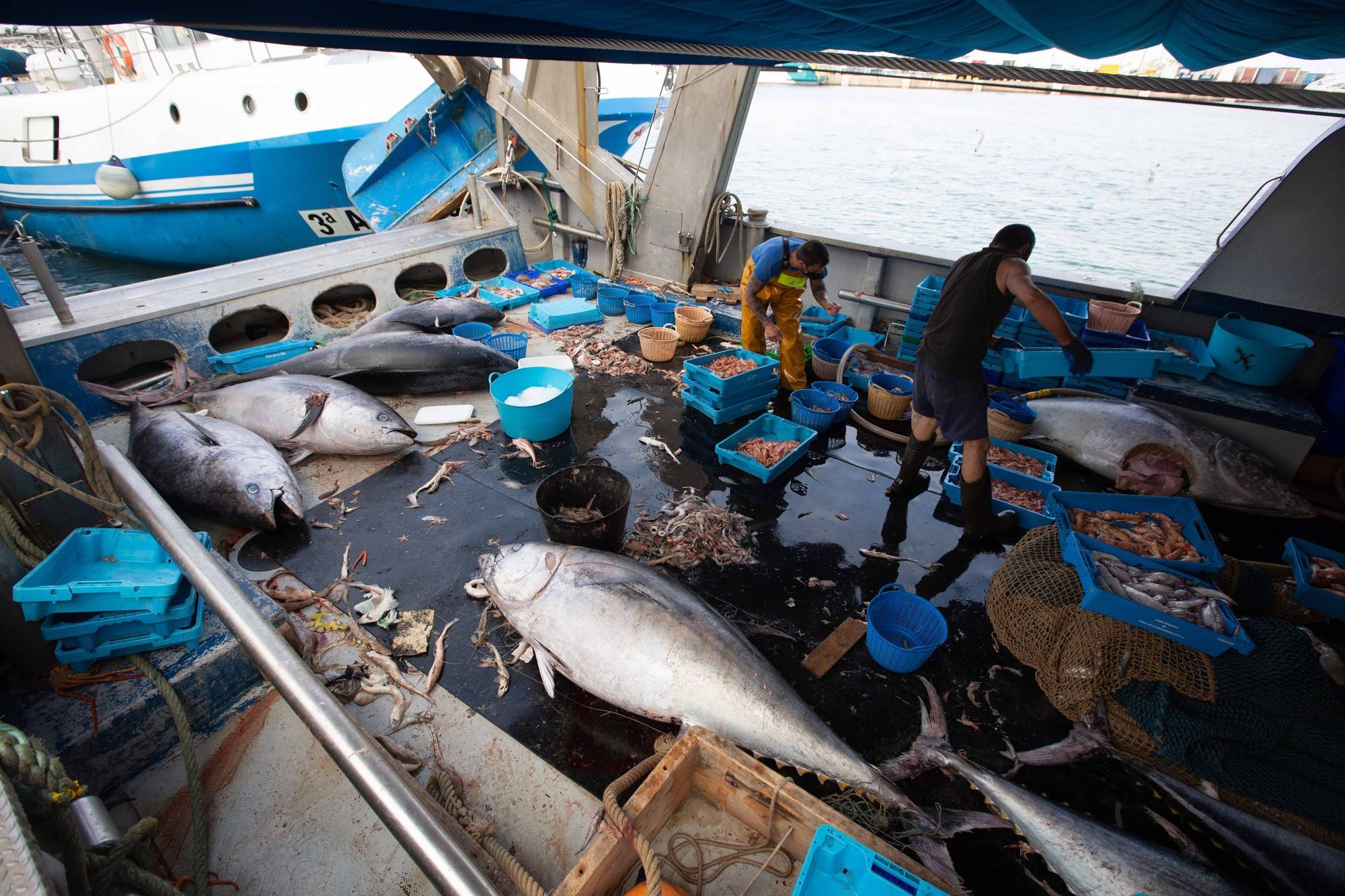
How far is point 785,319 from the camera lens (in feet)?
19.6

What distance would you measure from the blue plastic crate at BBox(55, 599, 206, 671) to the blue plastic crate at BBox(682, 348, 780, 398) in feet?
12.7

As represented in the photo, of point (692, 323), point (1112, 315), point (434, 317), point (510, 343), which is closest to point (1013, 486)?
point (1112, 315)

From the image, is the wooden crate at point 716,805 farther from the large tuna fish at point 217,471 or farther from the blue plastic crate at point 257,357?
the blue plastic crate at point 257,357

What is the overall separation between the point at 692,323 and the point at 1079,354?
4.08m

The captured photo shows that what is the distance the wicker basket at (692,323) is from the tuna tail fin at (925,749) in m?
5.03

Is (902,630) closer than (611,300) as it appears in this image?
Yes

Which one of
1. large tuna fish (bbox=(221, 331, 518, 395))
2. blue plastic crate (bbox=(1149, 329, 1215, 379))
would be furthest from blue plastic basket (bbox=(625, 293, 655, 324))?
blue plastic crate (bbox=(1149, 329, 1215, 379))

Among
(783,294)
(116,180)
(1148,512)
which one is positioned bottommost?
(1148,512)

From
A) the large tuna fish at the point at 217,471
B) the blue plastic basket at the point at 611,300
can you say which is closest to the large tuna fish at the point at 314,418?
the large tuna fish at the point at 217,471

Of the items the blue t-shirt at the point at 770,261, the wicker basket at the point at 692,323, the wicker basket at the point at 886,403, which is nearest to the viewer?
the wicker basket at the point at 886,403

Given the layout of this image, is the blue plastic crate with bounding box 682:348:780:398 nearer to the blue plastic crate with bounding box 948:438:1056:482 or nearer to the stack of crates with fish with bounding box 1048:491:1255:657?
the blue plastic crate with bounding box 948:438:1056:482

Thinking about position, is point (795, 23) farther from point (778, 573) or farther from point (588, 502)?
point (778, 573)

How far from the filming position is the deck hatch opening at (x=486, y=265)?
9.38m

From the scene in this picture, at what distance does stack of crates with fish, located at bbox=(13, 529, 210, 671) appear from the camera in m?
2.33
